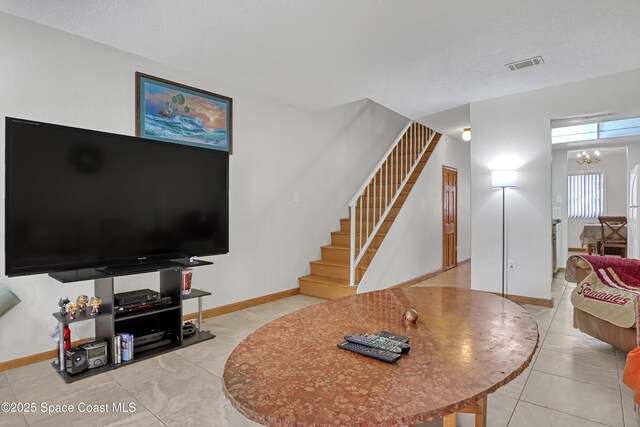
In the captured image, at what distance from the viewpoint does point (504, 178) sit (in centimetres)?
392

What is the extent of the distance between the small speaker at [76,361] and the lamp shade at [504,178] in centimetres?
416

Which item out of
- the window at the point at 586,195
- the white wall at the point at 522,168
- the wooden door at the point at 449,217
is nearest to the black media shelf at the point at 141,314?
the white wall at the point at 522,168

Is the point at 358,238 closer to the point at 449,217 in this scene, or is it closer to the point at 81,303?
the point at 449,217

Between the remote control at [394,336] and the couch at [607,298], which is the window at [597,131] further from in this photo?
the remote control at [394,336]

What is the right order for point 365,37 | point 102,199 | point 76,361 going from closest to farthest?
point 76,361, point 102,199, point 365,37

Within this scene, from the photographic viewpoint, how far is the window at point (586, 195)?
8.65 m

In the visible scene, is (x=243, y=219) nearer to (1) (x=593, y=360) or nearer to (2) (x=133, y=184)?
(2) (x=133, y=184)

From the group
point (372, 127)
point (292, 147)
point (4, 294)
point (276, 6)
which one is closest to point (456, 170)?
point (372, 127)

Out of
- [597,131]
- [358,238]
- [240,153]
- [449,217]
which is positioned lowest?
[358,238]

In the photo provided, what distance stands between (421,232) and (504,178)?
1.83 meters

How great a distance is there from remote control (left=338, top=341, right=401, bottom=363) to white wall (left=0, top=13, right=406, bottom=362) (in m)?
2.53

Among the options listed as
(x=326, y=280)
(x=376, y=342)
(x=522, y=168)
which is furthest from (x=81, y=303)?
(x=522, y=168)

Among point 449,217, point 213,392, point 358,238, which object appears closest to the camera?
point 213,392

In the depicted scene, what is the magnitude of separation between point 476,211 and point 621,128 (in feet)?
7.54
